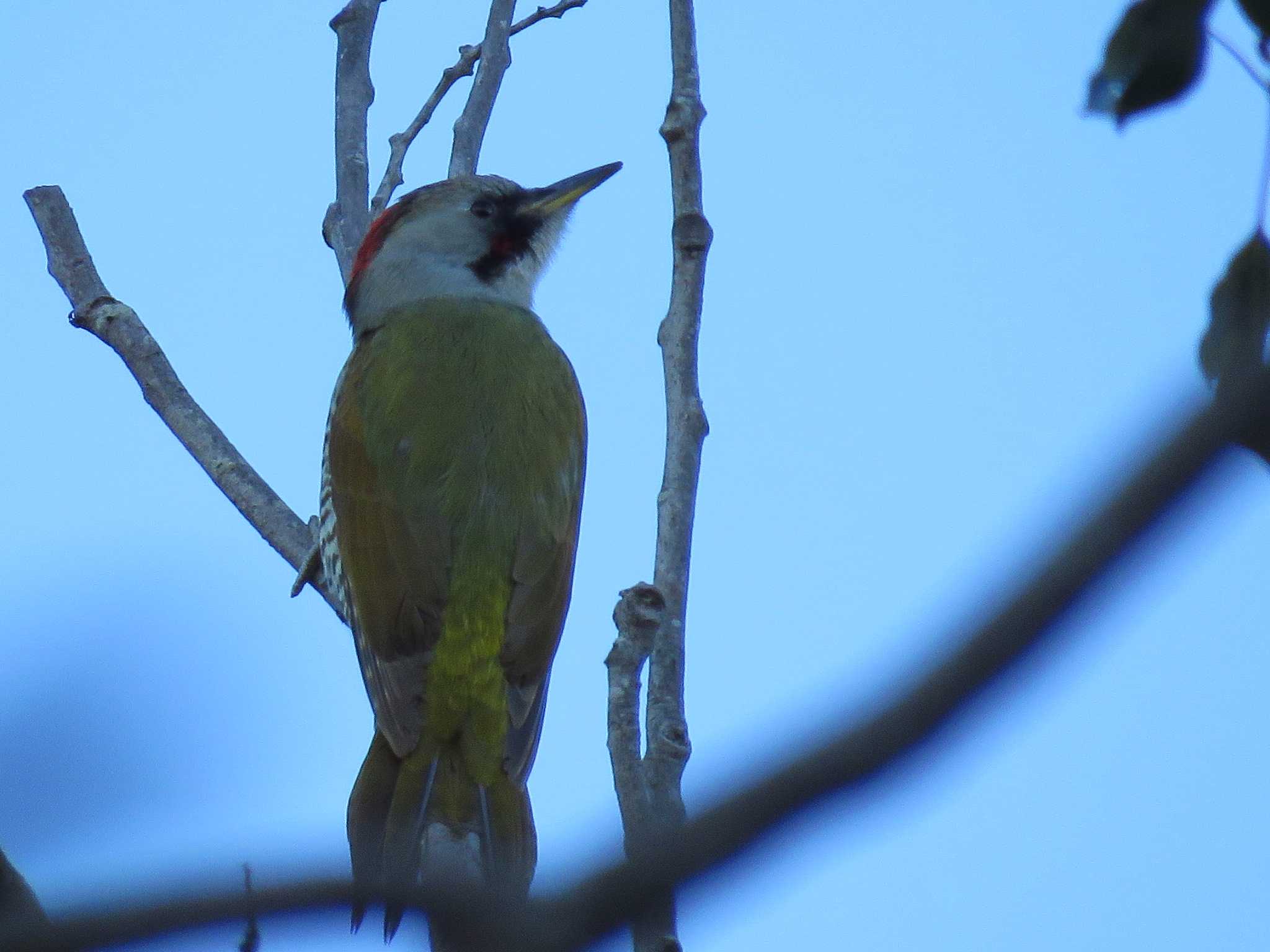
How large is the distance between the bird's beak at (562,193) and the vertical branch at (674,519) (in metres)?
2.19

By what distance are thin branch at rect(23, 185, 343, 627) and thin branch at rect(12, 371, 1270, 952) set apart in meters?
3.51

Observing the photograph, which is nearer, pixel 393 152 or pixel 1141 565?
pixel 1141 565

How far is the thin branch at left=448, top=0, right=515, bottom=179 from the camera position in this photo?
493 cm

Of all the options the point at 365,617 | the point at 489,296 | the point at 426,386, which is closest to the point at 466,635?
the point at 365,617

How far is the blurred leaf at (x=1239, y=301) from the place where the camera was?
186 cm

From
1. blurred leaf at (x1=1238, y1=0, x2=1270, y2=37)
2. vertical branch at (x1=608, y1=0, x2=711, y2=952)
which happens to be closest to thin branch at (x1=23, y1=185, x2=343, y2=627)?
vertical branch at (x1=608, y1=0, x2=711, y2=952)

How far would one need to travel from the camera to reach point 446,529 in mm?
4215

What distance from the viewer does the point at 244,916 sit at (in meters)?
0.92

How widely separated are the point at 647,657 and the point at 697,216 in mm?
1129

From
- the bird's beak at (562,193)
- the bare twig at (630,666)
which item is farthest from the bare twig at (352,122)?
the bare twig at (630,666)

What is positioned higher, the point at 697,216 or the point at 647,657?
the point at 697,216

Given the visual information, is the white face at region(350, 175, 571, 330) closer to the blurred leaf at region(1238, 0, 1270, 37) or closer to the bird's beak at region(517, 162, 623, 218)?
the bird's beak at region(517, 162, 623, 218)

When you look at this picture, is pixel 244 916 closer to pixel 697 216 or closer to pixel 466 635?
pixel 697 216

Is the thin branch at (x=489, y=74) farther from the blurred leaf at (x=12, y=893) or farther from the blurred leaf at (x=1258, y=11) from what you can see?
the blurred leaf at (x=12, y=893)
